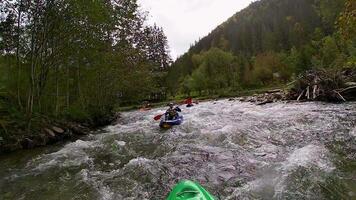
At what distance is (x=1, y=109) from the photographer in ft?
48.0

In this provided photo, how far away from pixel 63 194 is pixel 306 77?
18.9m

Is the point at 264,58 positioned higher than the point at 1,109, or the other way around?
Result: the point at 264,58

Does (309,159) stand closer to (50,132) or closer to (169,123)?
(169,123)

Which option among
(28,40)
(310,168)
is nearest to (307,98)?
(310,168)

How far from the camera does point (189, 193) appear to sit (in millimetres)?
4922

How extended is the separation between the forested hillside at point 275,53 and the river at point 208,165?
3.41 m

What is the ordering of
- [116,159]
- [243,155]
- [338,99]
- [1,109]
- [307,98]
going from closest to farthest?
[243,155] < [116,159] < [1,109] < [338,99] < [307,98]

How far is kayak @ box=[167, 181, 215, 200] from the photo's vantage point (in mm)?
4713

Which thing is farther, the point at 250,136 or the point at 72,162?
the point at 250,136

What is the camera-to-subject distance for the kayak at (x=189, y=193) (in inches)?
186

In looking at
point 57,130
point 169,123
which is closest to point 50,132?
point 57,130

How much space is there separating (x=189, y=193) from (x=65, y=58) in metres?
16.2

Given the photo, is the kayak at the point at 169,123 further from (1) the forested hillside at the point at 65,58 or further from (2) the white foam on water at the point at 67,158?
(1) the forested hillside at the point at 65,58

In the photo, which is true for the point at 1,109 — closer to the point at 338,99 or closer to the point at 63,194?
the point at 63,194
